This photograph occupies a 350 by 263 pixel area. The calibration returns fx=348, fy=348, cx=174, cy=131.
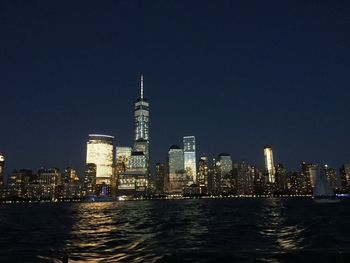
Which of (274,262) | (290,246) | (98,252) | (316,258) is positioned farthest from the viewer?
(290,246)

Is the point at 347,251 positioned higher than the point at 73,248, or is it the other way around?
the point at 347,251

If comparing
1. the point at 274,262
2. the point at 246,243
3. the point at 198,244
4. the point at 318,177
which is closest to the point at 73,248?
the point at 198,244

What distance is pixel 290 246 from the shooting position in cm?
2920

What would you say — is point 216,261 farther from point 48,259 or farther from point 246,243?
Answer: point 246,243

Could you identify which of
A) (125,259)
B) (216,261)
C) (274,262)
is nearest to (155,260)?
(125,259)

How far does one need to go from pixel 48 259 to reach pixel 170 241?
13.9 m

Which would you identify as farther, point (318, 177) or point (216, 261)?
point (318, 177)

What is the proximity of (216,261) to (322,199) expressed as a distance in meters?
166

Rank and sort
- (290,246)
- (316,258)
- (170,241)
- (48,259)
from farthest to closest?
(170,241)
(290,246)
(48,259)
(316,258)

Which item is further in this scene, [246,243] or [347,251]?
[246,243]

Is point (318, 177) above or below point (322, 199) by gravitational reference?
above

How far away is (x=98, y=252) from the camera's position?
2612 cm

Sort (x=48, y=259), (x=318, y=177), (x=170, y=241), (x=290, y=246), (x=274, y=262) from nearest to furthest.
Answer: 1. (x=274, y=262)
2. (x=48, y=259)
3. (x=290, y=246)
4. (x=170, y=241)
5. (x=318, y=177)

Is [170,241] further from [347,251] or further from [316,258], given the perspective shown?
[347,251]
